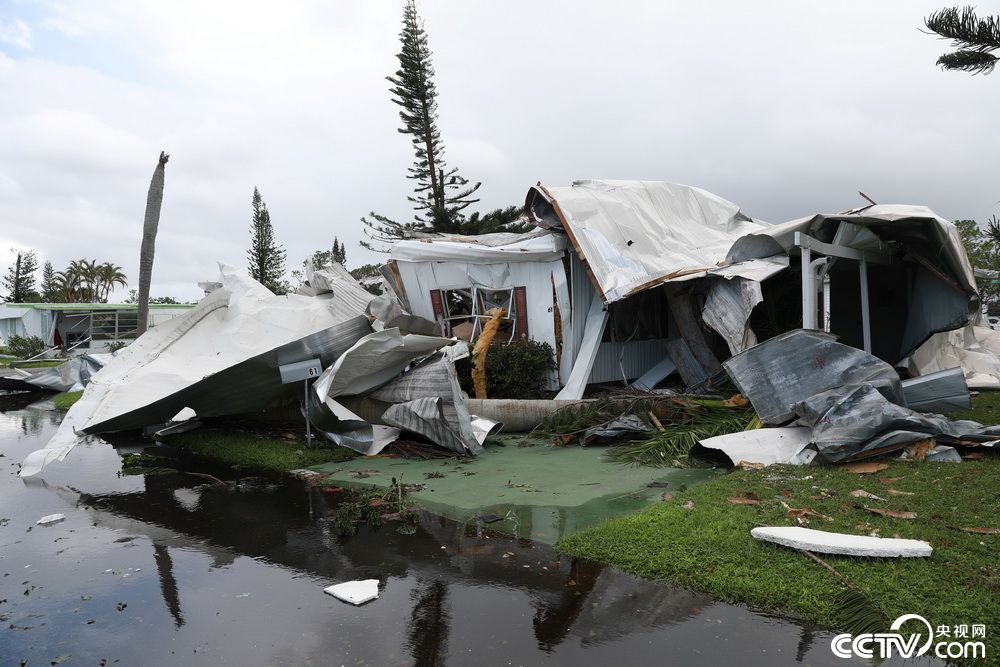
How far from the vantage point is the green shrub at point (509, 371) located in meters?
11.2

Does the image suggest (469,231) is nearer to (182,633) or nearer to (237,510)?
(237,510)

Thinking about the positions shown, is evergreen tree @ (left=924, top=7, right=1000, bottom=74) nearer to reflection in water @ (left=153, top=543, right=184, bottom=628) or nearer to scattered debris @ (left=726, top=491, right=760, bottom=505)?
scattered debris @ (left=726, top=491, right=760, bottom=505)

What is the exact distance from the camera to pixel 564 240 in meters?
11.9

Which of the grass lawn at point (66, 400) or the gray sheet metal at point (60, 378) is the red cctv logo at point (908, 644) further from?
the gray sheet metal at point (60, 378)

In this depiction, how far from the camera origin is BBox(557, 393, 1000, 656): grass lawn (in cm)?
346

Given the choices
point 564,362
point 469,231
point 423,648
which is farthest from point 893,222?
point 469,231

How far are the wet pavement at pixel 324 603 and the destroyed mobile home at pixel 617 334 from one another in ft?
8.56

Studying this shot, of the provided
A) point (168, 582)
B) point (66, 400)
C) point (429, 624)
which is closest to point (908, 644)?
point (429, 624)

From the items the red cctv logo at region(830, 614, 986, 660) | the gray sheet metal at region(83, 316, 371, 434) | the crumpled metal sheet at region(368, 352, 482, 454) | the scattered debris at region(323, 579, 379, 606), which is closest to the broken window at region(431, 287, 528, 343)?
the crumpled metal sheet at region(368, 352, 482, 454)

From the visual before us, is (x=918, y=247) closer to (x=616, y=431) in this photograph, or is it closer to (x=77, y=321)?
(x=616, y=431)

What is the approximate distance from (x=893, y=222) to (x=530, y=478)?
6612 millimetres

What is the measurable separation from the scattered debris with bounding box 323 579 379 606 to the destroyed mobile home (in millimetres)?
3953

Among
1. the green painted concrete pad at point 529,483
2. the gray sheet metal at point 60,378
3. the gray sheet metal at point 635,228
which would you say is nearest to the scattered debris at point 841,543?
the green painted concrete pad at point 529,483

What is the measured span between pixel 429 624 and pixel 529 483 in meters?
3.15
